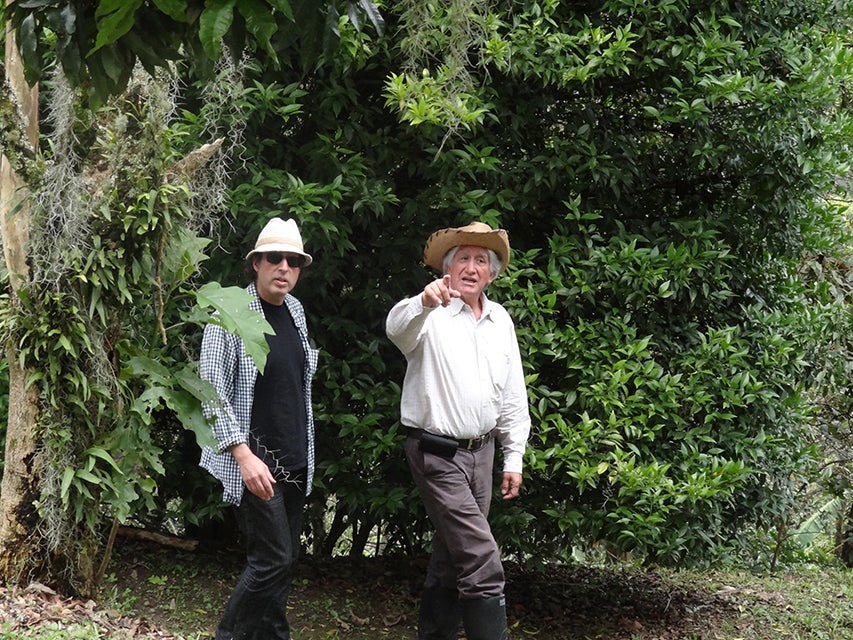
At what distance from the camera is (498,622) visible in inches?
192

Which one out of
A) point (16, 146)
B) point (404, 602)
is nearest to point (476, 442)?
point (404, 602)

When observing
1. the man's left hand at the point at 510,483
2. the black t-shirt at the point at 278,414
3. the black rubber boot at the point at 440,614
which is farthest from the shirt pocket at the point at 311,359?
the black rubber boot at the point at 440,614

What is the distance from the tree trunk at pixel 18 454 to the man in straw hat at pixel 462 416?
176cm

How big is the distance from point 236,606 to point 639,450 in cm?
239

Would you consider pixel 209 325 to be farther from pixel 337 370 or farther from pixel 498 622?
pixel 498 622

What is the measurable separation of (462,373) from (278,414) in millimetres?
918

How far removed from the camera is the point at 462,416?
5.06 metres

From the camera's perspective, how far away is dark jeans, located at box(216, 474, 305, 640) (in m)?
4.79

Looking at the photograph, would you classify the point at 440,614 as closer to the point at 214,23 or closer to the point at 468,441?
the point at 468,441

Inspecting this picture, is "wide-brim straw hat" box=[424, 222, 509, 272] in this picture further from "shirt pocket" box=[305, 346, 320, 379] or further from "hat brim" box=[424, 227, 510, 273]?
"shirt pocket" box=[305, 346, 320, 379]

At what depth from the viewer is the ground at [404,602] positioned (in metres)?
6.11

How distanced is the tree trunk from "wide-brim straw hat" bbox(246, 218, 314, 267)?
1081 mm

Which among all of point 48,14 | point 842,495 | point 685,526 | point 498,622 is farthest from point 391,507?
point 842,495

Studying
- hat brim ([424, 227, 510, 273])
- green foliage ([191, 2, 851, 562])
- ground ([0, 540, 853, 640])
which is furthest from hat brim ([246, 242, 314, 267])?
ground ([0, 540, 853, 640])
